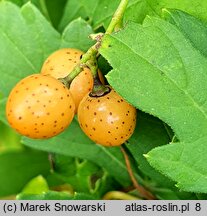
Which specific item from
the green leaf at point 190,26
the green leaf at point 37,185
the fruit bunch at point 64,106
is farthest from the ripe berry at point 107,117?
the green leaf at point 37,185

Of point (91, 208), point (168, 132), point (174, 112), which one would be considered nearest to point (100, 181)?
point (91, 208)

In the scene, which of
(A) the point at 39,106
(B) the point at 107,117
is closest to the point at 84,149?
(B) the point at 107,117

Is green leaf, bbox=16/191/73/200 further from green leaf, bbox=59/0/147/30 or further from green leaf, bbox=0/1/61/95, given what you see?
green leaf, bbox=59/0/147/30

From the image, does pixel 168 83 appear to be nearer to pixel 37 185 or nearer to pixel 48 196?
pixel 48 196

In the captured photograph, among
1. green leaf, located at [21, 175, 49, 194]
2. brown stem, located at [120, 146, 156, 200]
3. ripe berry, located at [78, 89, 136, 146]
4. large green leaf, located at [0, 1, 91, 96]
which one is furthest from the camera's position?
green leaf, located at [21, 175, 49, 194]

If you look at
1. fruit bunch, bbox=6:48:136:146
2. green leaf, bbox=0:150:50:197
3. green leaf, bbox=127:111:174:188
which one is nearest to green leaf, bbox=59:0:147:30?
fruit bunch, bbox=6:48:136:146

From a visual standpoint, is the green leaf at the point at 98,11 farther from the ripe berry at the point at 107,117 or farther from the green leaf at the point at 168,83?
the ripe berry at the point at 107,117
